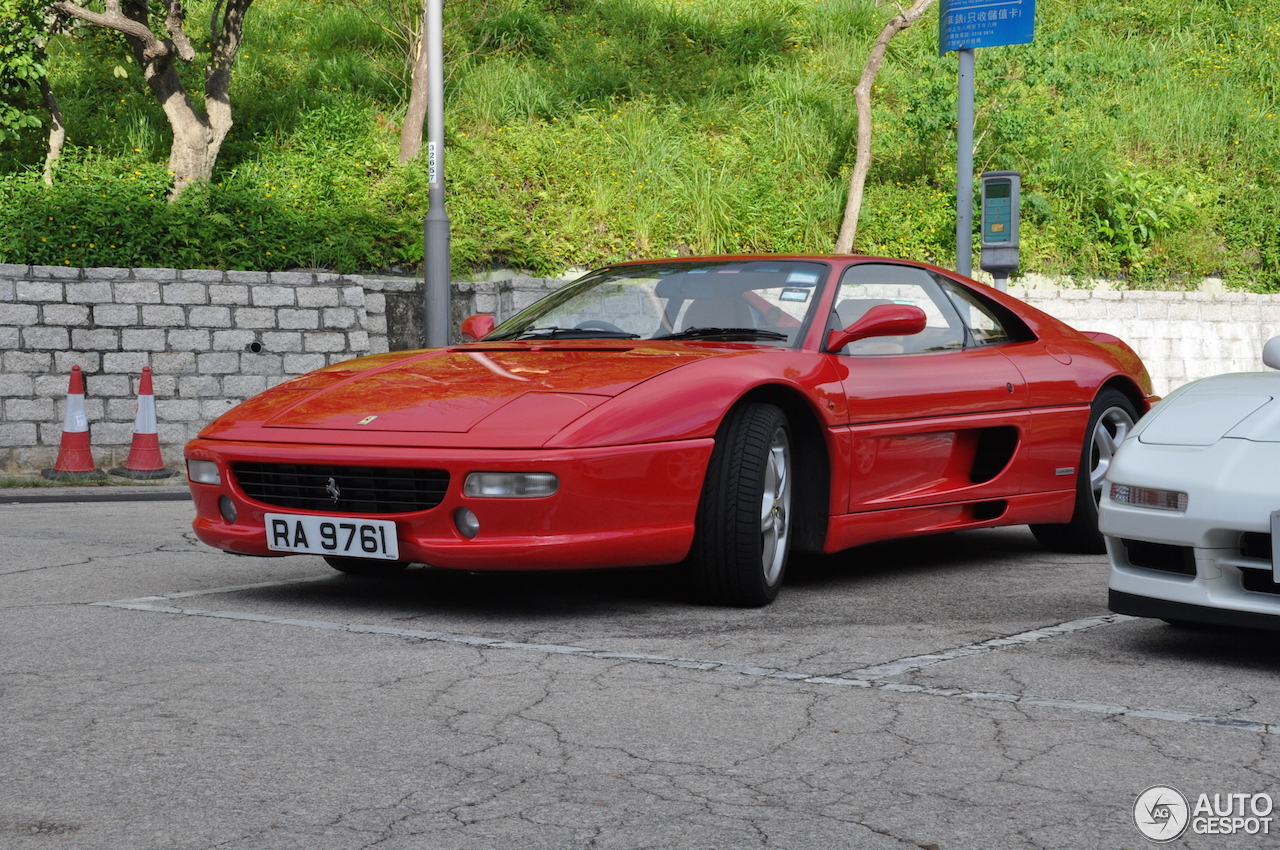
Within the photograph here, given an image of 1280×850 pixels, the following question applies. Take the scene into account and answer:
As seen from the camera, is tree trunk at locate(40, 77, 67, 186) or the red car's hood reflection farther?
tree trunk at locate(40, 77, 67, 186)

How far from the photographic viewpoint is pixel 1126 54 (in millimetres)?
20531

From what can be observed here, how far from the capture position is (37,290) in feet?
35.5

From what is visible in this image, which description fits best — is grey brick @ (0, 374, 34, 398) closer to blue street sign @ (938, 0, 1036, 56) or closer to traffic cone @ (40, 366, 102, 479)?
traffic cone @ (40, 366, 102, 479)

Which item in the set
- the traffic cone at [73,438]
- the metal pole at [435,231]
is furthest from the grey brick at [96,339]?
the metal pole at [435,231]

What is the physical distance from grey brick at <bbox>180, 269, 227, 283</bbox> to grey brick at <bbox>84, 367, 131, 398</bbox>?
890 mm

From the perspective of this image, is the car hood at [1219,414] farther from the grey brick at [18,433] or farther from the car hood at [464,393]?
the grey brick at [18,433]

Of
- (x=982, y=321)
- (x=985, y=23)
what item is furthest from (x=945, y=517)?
(x=985, y=23)

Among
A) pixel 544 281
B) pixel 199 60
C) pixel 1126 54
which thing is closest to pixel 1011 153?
pixel 1126 54

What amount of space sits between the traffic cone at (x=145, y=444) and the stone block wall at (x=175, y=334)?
2.13 feet

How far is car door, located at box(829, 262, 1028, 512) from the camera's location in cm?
538

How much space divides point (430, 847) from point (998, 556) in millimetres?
4401

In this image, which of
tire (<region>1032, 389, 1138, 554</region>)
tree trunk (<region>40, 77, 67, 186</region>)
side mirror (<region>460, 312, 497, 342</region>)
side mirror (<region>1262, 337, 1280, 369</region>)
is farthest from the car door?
tree trunk (<region>40, 77, 67, 186</region>)

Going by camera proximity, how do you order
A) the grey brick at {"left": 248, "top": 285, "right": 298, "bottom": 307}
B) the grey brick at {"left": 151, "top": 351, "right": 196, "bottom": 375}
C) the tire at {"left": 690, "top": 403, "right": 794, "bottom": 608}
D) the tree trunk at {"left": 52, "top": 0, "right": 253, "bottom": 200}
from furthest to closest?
the tree trunk at {"left": 52, "top": 0, "right": 253, "bottom": 200} → the grey brick at {"left": 248, "top": 285, "right": 298, "bottom": 307} → the grey brick at {"left": 151, "top": 351, "right": 196, "bottom": 375} → the tire at {"left": 690, "top": 403, "right": 794, "bottom": 608}

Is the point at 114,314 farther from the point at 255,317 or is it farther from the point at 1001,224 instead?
the point at 1001,224
